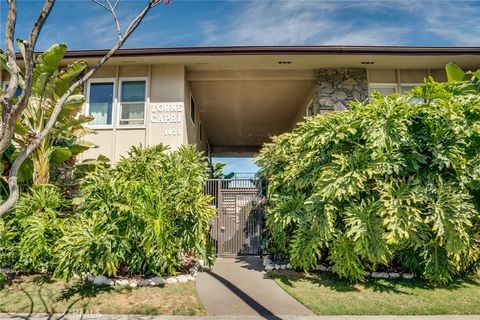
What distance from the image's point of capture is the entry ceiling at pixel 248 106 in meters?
13.8

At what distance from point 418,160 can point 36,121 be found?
9198 millimetres

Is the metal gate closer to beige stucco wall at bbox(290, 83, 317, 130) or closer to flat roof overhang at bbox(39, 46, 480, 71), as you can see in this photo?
flat roof overhang at bbox(39, 46, 480, 71)

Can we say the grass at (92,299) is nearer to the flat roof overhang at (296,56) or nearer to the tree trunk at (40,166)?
the tree trunk at (40,166)

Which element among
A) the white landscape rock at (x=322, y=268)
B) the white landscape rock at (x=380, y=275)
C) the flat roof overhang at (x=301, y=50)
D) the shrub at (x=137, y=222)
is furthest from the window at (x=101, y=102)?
the white landscape rock at (x=380, y=275)

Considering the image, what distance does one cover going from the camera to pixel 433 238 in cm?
693

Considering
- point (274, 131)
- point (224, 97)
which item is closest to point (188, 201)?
point (224, 97)

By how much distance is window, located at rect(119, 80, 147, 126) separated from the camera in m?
11.8

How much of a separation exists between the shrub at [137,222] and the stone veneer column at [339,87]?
6.10 meters

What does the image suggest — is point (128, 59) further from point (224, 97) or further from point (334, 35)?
point (334, 35)

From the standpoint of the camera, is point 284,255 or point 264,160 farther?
point 264,160

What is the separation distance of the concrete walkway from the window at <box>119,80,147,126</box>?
5939 millimetres

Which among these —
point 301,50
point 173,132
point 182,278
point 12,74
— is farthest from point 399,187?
point 173,132

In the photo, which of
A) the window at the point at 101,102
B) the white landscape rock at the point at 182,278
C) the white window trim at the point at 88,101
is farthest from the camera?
the window at the point at 101,102

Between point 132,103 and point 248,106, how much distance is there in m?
6.51
